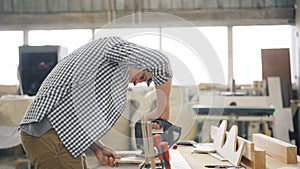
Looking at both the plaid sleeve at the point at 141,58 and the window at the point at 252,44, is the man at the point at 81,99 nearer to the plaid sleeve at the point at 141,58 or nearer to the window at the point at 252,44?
the plaid sleeve at the point at 141,58

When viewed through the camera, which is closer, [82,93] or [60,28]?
[82,93]

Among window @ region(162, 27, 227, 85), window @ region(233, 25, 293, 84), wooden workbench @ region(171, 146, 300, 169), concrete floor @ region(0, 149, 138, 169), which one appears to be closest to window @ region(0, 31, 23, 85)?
concrete floor @ region(0, 149, 138, 169)

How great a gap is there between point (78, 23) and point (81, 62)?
4.00 metres

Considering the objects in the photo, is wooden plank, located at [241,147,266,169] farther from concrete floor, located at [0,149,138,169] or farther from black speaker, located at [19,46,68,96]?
black speaker, located at [19,46,68,96]

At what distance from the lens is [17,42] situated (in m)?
5.12

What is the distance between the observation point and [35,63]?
4.72 meters

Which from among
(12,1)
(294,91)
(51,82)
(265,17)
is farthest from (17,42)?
(51,82)

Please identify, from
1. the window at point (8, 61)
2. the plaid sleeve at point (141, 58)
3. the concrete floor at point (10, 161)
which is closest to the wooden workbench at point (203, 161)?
the plaid sleeve at point (141, 58)

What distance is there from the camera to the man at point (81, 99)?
113 centimetres

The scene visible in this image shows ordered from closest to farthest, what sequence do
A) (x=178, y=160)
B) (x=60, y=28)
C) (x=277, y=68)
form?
(x=178, y=160) → (x=277, y=68) → (x=60, y=28)

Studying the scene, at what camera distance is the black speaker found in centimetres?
465

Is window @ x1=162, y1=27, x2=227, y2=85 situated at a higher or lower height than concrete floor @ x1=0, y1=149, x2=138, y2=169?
higher

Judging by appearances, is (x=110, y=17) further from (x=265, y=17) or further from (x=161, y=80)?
(x=161, y=80)

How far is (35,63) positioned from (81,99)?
382 cm
